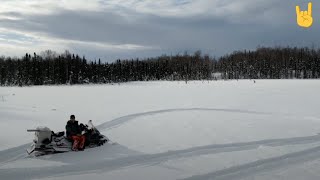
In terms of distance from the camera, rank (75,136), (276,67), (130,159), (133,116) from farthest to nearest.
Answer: (276,67) → (133,116) → (75,136) → (130,159)

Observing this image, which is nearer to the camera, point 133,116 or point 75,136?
point 75,136

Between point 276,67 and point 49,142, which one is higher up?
point 276,67

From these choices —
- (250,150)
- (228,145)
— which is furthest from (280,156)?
(228,145)

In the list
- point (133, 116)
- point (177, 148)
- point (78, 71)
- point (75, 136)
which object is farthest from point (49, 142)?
point (78, 71)

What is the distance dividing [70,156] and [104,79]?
107m

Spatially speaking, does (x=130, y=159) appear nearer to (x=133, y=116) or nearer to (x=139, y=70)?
(x=133, y=116)

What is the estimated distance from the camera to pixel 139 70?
13788cm

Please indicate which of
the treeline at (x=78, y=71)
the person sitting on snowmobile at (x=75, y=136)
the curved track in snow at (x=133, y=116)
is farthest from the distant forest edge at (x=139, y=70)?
the person sitting on snowmobile at (x=75, y=136)

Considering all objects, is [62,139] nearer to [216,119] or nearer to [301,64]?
[216,119]

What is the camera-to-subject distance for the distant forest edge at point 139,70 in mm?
116188

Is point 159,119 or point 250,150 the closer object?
point 250,150

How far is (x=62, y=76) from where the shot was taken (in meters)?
117

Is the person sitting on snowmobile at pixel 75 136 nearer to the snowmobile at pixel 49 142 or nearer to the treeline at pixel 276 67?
the snowmobile at pixel 49 142

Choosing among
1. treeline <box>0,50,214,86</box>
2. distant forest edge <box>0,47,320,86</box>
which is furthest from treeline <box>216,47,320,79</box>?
treeline <box>0,50,214,86</box>
